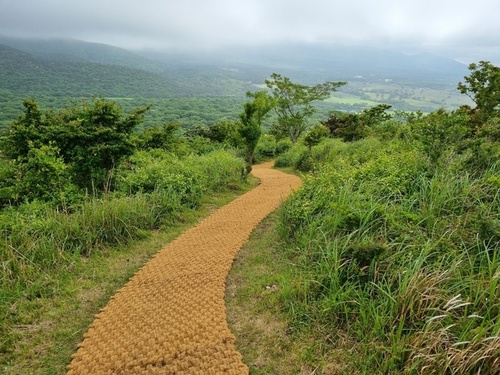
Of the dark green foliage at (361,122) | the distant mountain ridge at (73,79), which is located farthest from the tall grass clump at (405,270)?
the distant mountain ridge at (73,79)

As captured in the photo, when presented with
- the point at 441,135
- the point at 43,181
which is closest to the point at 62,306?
the point at 43,181

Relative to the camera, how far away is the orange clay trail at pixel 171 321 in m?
3.04

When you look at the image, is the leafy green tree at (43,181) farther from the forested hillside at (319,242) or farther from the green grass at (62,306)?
the green grass at (62,306)

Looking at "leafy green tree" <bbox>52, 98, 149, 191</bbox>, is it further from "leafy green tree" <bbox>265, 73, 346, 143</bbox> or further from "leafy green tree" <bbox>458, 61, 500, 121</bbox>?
"leafy green tree" <bbox>265, 73, 346, 143</bbox>

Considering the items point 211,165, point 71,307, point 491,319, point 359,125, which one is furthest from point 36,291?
point 359,125

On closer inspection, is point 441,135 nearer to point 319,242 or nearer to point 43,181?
point 319,242

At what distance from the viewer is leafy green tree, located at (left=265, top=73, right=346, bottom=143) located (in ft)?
84.7

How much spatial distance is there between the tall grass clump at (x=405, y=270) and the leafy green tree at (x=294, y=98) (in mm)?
21138

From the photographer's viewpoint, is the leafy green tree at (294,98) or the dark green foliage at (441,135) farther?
the leafy green tree at (294,98)

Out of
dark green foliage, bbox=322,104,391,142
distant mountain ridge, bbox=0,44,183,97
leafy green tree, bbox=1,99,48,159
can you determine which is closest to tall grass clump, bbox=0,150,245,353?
leafy green tree, bbox=1,99,48,159

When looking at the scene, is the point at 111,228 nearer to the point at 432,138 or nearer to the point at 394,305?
the point at 394,305

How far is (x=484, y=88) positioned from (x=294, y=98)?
550 inches

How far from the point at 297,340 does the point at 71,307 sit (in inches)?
108

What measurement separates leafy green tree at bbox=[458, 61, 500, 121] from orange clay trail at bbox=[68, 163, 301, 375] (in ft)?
42.5
